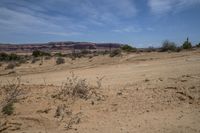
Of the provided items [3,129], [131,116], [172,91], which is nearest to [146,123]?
[131,116]

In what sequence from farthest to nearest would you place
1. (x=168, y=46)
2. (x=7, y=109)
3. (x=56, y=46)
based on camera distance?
(x=56, y=46)
(x=168, y=46)
(x=7, y=109)

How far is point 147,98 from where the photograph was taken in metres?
9.40

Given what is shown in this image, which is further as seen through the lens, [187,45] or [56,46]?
[56,46]

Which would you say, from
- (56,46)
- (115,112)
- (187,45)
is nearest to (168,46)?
(187,45)

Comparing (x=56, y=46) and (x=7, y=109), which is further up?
(x=7, y=109)

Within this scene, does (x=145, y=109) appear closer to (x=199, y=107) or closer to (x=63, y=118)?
(x=199, y=107)

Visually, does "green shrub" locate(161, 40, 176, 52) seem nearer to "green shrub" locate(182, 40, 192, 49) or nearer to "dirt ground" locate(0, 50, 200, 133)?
"green shrub" locate(182, 40, 192, 49)

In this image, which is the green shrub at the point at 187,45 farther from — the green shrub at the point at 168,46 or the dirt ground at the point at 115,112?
the dirt ground at the point at 115,112

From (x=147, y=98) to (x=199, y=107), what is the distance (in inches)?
68.9

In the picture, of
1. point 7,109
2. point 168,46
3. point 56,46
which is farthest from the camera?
point 56,46

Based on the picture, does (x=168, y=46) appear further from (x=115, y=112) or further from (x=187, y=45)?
(x=115, y=112)

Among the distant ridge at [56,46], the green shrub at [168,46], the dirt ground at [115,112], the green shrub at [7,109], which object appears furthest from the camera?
the distant ridge at [56,46]

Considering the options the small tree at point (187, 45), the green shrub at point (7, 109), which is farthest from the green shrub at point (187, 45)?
the green shrub at point (7, 109)

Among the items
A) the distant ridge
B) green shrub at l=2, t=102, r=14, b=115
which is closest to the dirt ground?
green shrub at l=2, t=102, r=14, b=115
